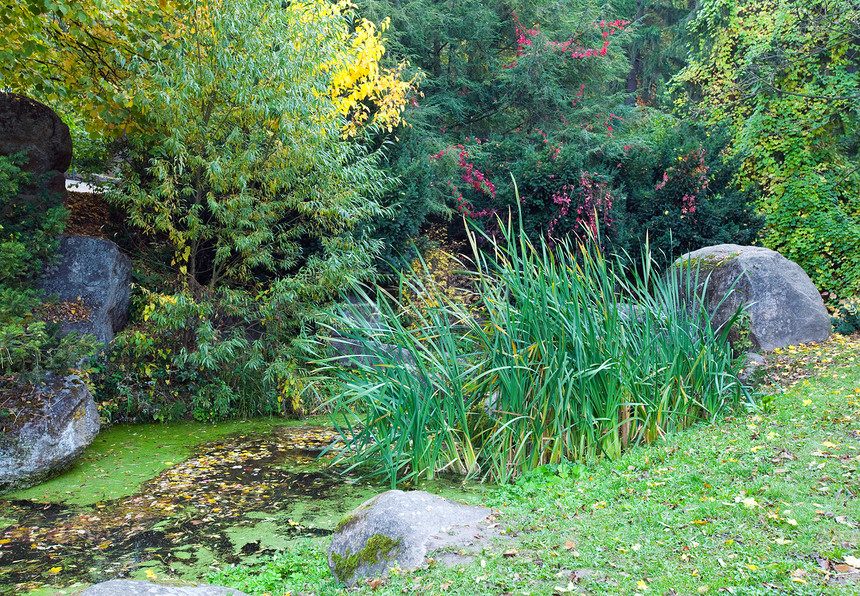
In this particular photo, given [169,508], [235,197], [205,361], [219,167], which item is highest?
[219,167]

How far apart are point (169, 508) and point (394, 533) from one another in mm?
1885

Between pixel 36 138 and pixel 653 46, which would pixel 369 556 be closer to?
pixel 36 138

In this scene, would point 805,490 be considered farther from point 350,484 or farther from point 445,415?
point 350,484

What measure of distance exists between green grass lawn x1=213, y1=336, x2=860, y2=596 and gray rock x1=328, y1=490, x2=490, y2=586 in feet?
0.38

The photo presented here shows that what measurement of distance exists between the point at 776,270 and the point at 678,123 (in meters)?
5.70

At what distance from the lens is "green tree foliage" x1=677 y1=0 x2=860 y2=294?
9.98 m

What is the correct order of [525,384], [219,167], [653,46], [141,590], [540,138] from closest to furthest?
[141,590] < [525,384] < [219,167] < [540,138] < [653,46]

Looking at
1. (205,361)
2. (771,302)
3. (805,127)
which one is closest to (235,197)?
(205,361)

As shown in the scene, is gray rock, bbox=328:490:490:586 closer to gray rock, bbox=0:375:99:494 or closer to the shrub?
gray rock, bbox=0:375:99:494

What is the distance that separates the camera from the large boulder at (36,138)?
6.20 metres

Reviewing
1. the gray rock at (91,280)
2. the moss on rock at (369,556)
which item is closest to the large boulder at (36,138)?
the gray rock at (91,280)

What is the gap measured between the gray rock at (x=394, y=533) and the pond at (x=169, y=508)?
581 mm

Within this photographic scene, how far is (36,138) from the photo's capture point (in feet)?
20.8

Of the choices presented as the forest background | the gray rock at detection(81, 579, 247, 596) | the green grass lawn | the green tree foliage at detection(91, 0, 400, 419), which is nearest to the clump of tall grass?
the green grass lawn
